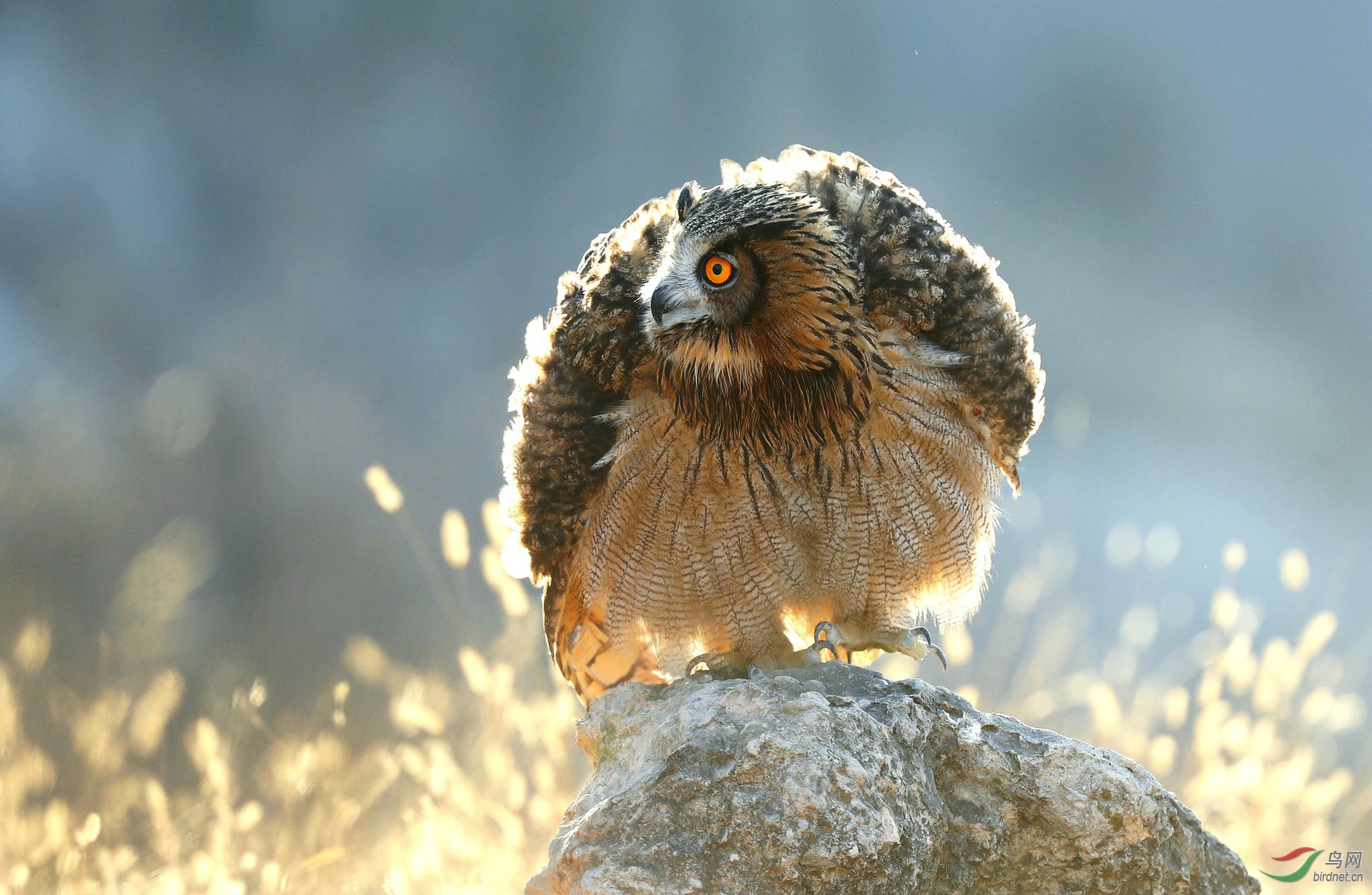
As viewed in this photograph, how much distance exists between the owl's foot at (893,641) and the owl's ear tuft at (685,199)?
1073 millimetres

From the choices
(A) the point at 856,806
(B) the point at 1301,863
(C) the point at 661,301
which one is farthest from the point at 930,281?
(B) the point at 1301,863

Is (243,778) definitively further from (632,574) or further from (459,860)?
(632,574)

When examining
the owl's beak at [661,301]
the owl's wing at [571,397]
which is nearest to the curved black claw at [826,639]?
Answer: the owl's wing at [571,397]

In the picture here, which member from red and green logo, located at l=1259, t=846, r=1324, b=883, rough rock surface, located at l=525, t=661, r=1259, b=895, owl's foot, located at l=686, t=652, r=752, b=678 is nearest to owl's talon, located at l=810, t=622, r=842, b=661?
owl's foot, located at l=686, t=652, r=752, b=678

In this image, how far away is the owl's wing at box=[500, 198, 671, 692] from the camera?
2.30 metres

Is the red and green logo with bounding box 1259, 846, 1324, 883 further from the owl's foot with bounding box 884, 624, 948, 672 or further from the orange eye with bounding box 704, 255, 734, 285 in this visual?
the orange eye with bounding box 704, 255, 734, 285

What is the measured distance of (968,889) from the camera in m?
1.60

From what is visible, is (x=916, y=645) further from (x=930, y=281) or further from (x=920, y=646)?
(x=930, y=281)

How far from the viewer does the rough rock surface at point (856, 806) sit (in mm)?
1403

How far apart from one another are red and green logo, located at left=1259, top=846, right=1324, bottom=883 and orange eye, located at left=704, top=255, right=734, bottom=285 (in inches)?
101

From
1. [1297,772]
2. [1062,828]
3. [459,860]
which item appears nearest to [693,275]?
[1062,828]

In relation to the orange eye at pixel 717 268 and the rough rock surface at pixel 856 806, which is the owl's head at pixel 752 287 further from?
the rough rock surface at pixel 856 806

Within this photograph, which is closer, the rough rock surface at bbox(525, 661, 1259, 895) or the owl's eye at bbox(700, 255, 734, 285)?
the rough rock surface at bbox(525, 661, 1259, 895)

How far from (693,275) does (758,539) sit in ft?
2.21
